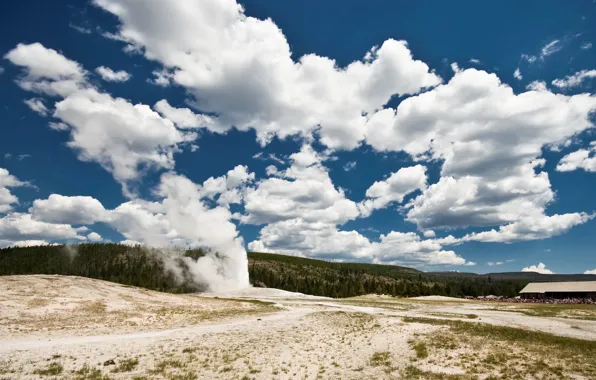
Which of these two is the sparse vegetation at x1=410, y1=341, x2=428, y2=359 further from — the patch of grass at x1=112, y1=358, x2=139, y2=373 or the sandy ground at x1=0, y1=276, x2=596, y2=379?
the patch of grass at x1=112, y1=358, x2=139, y2=373

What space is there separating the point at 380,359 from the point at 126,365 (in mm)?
15013

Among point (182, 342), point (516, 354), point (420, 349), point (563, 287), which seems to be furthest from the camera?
point (563, 287)

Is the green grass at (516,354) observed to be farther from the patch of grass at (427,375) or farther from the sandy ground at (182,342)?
the sandy ground at (182,342)

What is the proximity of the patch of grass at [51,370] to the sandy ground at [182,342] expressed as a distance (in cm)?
5

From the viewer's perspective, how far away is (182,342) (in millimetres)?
27922

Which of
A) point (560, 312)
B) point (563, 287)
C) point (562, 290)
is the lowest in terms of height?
point (560, 312)

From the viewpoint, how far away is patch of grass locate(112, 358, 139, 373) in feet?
65.7

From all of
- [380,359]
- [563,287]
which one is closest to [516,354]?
[380,359]

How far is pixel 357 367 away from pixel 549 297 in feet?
387

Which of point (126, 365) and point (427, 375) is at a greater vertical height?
point (427, 375)

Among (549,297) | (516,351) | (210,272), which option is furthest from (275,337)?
(210,272)

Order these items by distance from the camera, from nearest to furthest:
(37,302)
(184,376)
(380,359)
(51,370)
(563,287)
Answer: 1. (184,376)
2. (51,370)
3. (380,359)
4. (37,302)
5. (563,287)

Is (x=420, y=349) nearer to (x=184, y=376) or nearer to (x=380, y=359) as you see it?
(x=380, y=359)

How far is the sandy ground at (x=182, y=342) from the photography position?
20.1 m
